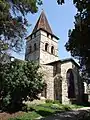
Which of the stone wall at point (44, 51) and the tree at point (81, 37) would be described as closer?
the tree at point (81, 37)

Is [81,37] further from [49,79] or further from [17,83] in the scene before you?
[49,79]

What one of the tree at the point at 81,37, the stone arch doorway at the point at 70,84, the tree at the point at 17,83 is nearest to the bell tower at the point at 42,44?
the stone arch doorway at the point at 70,84

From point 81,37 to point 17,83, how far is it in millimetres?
6706

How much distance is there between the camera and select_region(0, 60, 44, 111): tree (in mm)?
20750

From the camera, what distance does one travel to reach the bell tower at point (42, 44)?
158 feet

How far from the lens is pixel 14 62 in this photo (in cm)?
2178

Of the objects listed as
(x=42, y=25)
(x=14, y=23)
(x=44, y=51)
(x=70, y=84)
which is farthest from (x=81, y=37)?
(x=42, y=25)

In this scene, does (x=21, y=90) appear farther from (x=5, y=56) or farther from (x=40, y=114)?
(x=5, y=56)

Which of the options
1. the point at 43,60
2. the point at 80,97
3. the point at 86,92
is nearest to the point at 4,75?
the point at 80,97

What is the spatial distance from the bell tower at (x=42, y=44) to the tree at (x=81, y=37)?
86.6 ft

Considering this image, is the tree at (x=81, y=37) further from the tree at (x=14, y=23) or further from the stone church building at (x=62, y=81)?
the stone church building at (x=62, y=81)

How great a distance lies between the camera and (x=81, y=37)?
18.8 metres

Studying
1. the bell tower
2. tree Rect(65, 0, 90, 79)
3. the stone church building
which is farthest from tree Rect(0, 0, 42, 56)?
the bell tower

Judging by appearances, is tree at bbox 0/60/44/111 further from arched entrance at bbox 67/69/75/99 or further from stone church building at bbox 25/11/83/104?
arched entrance at bbox 67/69/75/99
